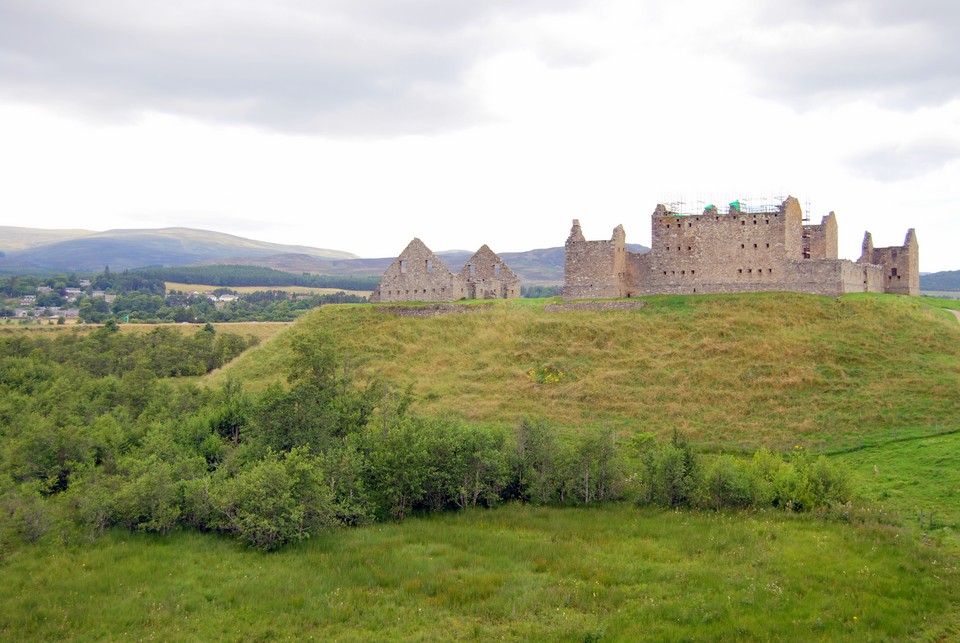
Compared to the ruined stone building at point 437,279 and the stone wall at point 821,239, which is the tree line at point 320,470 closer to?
the ruined stone building at point 437,279

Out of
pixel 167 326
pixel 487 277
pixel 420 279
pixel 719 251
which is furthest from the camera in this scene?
pixel 167 326

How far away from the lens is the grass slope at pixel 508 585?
1797 centimetres

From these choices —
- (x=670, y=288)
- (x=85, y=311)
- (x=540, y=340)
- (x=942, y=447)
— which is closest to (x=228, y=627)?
(x=942, y=447)

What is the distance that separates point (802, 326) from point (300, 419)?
109 ft

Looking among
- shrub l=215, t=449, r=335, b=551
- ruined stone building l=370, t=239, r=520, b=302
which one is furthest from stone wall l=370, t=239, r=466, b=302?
shrub l=215, t=449, r=335, b=551

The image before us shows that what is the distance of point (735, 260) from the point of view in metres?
53.8

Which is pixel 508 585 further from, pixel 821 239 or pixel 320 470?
pixel 821 239

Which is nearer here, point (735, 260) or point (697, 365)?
point (697, 365)

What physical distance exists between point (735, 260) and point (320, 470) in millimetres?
39397

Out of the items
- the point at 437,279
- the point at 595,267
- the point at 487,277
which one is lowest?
the point at 437,279

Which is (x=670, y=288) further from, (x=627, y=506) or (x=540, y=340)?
(x=627, y=506)

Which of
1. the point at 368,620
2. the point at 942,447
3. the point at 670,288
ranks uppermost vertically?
the point at 670,288

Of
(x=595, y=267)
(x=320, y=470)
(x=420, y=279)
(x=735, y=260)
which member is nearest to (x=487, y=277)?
(x=420, y=279)

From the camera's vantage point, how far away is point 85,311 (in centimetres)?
13850
